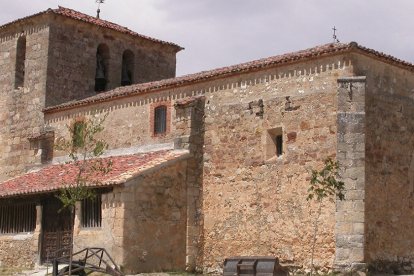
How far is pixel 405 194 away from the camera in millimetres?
19797

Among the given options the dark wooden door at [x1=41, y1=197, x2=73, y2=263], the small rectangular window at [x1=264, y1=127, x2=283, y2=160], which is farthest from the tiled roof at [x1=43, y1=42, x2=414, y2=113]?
the dark wooden door at [x1=41, y1=197, x2=73, y2=263]

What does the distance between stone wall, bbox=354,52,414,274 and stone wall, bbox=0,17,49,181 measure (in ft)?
41.4

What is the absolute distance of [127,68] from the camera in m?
30.1

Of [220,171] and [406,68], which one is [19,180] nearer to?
[220,171]

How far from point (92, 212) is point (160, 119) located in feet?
11.8

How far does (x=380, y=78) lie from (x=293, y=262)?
519 centimetres

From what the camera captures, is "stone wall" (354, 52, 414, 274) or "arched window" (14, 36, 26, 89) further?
"arched window" (14, 36, 26, 89)

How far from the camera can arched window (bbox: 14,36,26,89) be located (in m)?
28.7

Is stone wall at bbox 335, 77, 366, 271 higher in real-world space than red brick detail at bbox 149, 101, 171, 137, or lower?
lower

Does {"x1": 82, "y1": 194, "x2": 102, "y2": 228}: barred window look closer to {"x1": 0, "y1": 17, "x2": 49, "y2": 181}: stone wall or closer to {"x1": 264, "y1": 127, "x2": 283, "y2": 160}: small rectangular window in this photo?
{"x1": 264, "y1": 127, "x2": 283, "y2": 160}: small rectangular window

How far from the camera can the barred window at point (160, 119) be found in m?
23.0

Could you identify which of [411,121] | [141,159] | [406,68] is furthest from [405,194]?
[141,159]

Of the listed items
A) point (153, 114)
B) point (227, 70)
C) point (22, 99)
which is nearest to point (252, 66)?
point (227, 70)

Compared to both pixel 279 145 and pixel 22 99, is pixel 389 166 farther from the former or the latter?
pixel 22 99
